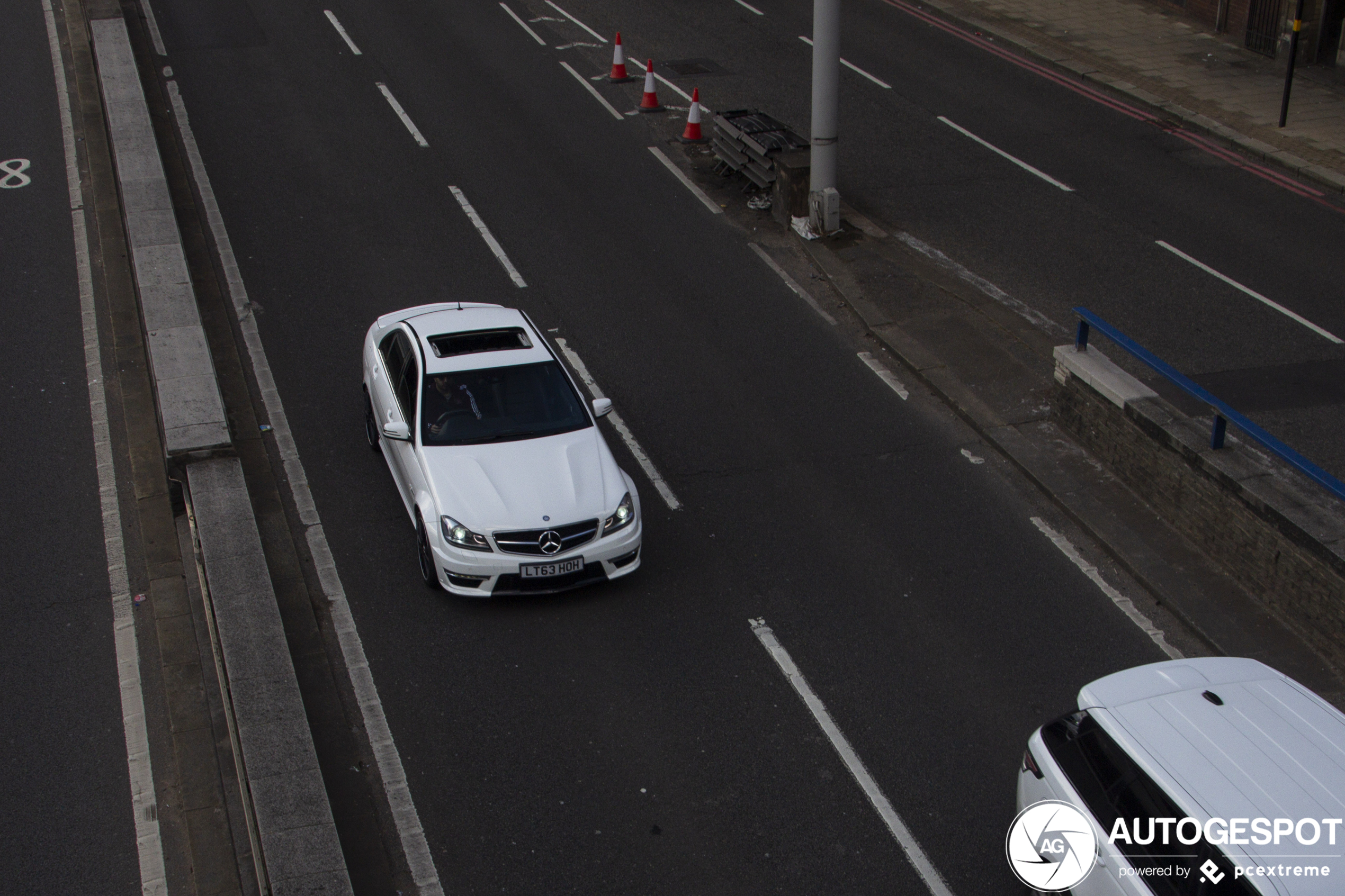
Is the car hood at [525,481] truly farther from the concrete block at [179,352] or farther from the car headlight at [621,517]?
the concrete block at [179,352]

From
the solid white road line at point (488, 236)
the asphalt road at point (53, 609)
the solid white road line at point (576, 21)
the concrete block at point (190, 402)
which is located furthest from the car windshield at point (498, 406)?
the solid white road line at point (576, 21)

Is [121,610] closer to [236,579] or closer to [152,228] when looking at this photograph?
[236,579]

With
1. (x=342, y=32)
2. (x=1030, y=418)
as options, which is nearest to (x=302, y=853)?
(x=1030, y=418)

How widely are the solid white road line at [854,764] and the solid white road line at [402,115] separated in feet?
40.9

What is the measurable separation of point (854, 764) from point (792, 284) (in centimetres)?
829

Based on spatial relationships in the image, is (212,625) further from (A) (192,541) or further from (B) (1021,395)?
(B) (1021,395)

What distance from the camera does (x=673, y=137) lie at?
63.6ft

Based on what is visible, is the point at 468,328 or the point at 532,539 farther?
the point at 468,328

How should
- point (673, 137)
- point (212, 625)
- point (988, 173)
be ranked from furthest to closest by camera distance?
point (673, 137) < point (988, 173) < point (212, 625)

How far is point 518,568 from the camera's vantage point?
353 inches

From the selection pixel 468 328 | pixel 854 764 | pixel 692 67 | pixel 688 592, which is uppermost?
pixel 692 67

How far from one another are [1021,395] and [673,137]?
9234 millimetres

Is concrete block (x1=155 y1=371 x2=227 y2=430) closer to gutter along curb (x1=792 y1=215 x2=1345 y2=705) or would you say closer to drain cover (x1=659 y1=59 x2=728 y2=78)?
gutter along curb (x1=792 y1=215 x2=1345 y2=705)

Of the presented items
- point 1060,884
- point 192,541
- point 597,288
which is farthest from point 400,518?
point 1060,884
